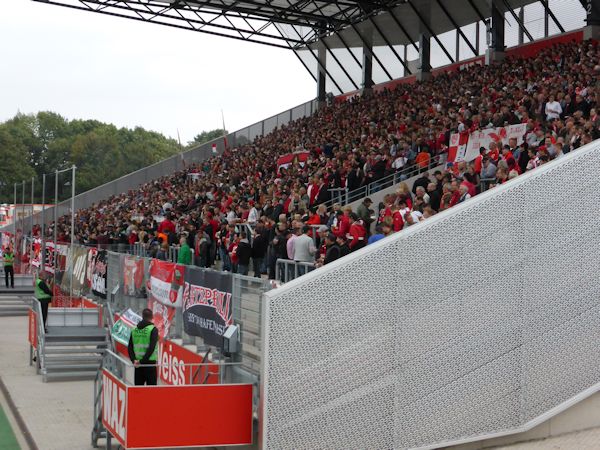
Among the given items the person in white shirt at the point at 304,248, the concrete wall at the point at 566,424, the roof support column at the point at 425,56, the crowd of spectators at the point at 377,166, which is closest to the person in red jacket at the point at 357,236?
the crowd of spectators at the point at 377,166

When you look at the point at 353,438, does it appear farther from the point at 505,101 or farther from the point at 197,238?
the point at 505,101

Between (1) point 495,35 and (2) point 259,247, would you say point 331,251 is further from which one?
(1) point 495,35

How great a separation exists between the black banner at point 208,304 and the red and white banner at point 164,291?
0.57m

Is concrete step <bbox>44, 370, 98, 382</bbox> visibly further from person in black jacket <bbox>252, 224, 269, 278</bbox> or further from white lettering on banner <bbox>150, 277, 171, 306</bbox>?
person in black jacket <bbox>252, 224, 269, 278</bbox>

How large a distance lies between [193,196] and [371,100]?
8930mm

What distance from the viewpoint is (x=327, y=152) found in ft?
101

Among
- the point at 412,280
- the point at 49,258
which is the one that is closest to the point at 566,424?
the point at 412,280

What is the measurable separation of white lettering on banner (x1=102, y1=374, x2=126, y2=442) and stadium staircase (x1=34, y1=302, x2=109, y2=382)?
668 centimetres

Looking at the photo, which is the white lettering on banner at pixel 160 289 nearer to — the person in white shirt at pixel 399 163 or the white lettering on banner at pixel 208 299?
the white lettering on banner at pixel 208 299

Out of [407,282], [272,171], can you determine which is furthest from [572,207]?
[272,171]

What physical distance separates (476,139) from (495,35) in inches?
569

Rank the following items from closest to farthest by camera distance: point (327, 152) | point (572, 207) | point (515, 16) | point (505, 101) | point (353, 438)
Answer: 1. point (353, 438)
2. point (572, 207)
3. point (505, 101)
4. point (327, 152)
5. point (515, 16)

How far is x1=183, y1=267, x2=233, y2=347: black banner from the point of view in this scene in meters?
12.3

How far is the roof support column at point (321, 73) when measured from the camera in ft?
157
